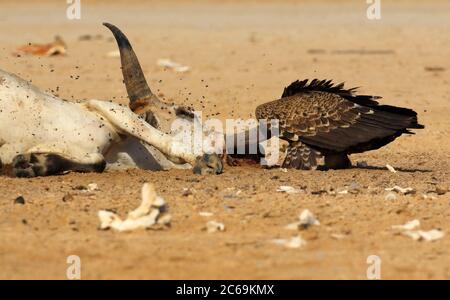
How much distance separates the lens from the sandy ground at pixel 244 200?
6.85 m

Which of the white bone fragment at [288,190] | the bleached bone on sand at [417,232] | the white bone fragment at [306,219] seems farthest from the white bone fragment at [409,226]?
the white bone fragment at [288,190]

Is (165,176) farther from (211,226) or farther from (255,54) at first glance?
(255,54)

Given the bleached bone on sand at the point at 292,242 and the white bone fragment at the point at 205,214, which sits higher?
the white bone fragment at the point at 205,214

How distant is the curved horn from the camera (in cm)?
987

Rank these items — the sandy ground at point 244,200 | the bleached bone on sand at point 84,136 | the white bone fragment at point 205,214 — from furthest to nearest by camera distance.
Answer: the bleached bone on sand at point 84,136, the white bone fragment at point 205,214, the sandy ground at point 244,200

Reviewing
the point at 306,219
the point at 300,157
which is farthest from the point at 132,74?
the point at 306,219

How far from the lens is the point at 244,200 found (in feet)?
27.5

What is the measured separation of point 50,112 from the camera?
921 cm

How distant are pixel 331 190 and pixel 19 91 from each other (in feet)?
8.42

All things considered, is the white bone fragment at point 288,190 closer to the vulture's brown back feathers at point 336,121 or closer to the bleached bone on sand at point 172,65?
the vulture's brown back feathers at point 336,121

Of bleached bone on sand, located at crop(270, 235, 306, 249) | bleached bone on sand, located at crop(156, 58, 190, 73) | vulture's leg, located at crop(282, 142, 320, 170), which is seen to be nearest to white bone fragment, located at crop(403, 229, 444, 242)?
bleached bone on sand, located at crop(270, 235, 306, 249)

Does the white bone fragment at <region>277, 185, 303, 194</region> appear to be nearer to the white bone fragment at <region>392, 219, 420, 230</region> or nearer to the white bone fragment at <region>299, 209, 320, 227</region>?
the white bone fragment at <region>299, 209, 320, 227</region>

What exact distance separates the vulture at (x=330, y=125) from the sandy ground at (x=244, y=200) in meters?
0.26
